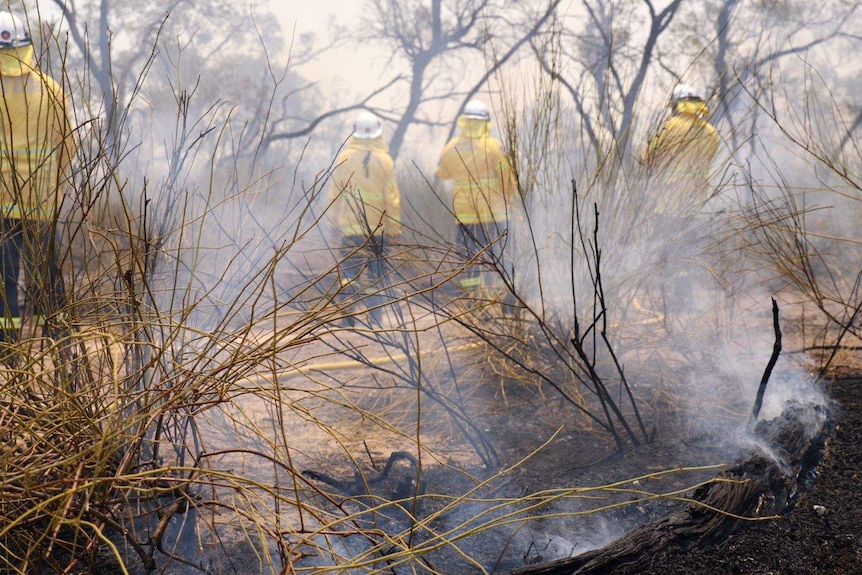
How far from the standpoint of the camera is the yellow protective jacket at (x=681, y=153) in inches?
131

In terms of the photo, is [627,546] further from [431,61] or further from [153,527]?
[431,61]

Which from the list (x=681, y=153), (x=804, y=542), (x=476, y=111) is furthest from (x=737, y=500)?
(x=476, y=111)

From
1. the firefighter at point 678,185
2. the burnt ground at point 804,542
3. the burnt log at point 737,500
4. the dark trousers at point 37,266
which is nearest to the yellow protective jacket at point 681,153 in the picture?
the firefighter at point 678,185

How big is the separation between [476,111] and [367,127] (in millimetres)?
819

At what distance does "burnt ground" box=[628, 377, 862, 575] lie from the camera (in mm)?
1921

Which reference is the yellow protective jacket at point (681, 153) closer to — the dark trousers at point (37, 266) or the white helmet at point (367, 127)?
the dark trousers at point (37, 266)

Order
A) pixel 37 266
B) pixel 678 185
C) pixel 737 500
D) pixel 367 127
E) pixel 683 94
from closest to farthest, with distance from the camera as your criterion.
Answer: pixel 37 266 → pixel 737 500 → pixel 678 185 → pixel 683 94 → pixel 367 127

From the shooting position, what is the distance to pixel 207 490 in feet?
7.73

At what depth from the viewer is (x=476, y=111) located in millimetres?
5766

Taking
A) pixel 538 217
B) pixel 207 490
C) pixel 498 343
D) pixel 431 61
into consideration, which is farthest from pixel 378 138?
pixel 431 61

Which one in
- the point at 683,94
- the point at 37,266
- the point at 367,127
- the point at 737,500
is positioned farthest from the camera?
the point at 367,127

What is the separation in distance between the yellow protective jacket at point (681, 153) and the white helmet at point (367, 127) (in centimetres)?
272

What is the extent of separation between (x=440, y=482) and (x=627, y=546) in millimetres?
913

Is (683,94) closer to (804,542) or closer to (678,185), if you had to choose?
(678,185)
